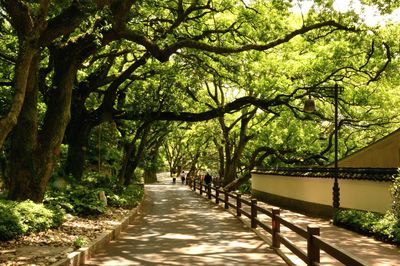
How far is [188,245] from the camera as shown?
464 inches

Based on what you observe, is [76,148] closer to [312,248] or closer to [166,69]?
[166,69]

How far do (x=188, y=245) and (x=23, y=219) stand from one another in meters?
3.91

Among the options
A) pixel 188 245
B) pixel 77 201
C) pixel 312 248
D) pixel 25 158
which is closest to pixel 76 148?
pixel 77 201

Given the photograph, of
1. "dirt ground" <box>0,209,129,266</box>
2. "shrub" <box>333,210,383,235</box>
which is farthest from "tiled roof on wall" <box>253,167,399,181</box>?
"dirt ground" <box>0,209,129,266</box>

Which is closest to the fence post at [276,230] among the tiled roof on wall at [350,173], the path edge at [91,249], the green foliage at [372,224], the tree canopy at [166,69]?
the green foliage at [372,224]

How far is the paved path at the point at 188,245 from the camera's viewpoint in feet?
31.8

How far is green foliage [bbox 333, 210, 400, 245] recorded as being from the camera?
38.7 ft

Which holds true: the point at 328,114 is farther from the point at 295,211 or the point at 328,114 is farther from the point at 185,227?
the point at 185,227

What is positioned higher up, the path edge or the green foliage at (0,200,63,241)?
the green foliage at (0,200,63,241)

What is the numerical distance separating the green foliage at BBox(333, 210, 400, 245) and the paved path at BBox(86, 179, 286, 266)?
3.00m

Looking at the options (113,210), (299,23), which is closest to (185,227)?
(113,210)

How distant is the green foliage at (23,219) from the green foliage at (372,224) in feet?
26.9

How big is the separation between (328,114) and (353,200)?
15.7 meters

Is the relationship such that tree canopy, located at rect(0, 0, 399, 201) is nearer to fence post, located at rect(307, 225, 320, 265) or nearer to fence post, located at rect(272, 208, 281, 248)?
fence post, located at rect(307, 225, 320, 265)
